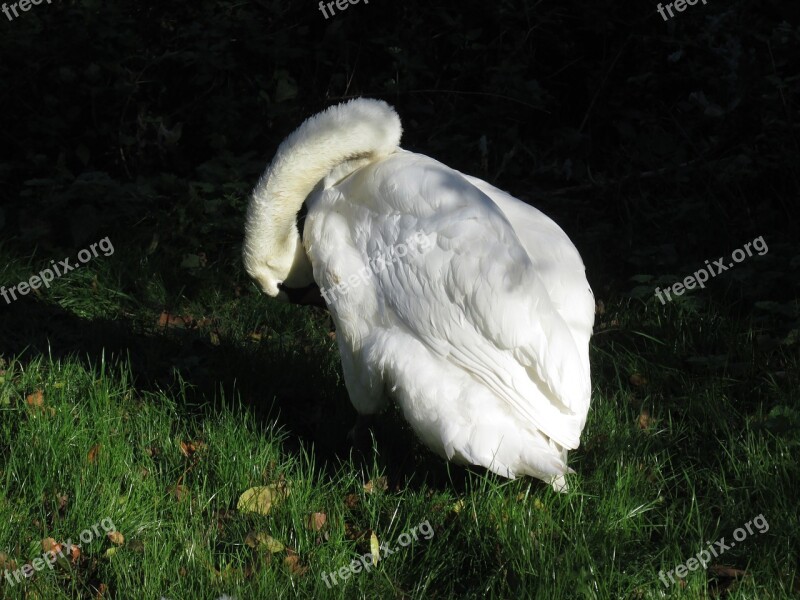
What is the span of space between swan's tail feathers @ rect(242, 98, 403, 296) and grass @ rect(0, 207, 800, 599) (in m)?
0.69

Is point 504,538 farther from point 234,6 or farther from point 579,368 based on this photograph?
point 234,6

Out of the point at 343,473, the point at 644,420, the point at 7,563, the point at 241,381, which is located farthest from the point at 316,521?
the point at 644,420

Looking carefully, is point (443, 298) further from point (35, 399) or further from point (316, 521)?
point (35, 399)

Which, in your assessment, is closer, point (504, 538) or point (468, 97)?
point (504, 538)

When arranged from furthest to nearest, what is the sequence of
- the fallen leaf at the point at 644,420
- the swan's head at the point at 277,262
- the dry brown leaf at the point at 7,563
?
the fallen leaf at the point at 644,420 → the swan's head at the point at 277,262 → the dry brown leaf at the point at 7,563

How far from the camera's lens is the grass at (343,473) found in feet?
12.5

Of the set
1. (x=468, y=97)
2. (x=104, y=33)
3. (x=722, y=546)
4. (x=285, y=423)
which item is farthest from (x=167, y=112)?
(x=722, y=546)

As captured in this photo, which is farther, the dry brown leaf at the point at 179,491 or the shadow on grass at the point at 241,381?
the shadow on grass at the point at 241,381

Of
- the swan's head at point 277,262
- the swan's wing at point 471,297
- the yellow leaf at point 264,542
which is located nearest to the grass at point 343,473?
the yellow leaf at point 264,542

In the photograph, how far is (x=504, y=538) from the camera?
389cm

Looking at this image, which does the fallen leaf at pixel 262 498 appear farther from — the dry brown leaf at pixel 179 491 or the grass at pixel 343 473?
the dry brown leaf at pixel 179 491

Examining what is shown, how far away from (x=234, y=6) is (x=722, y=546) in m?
5.35

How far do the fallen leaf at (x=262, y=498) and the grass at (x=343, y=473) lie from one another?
0.04 metres

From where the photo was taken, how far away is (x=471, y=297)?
159 inches
